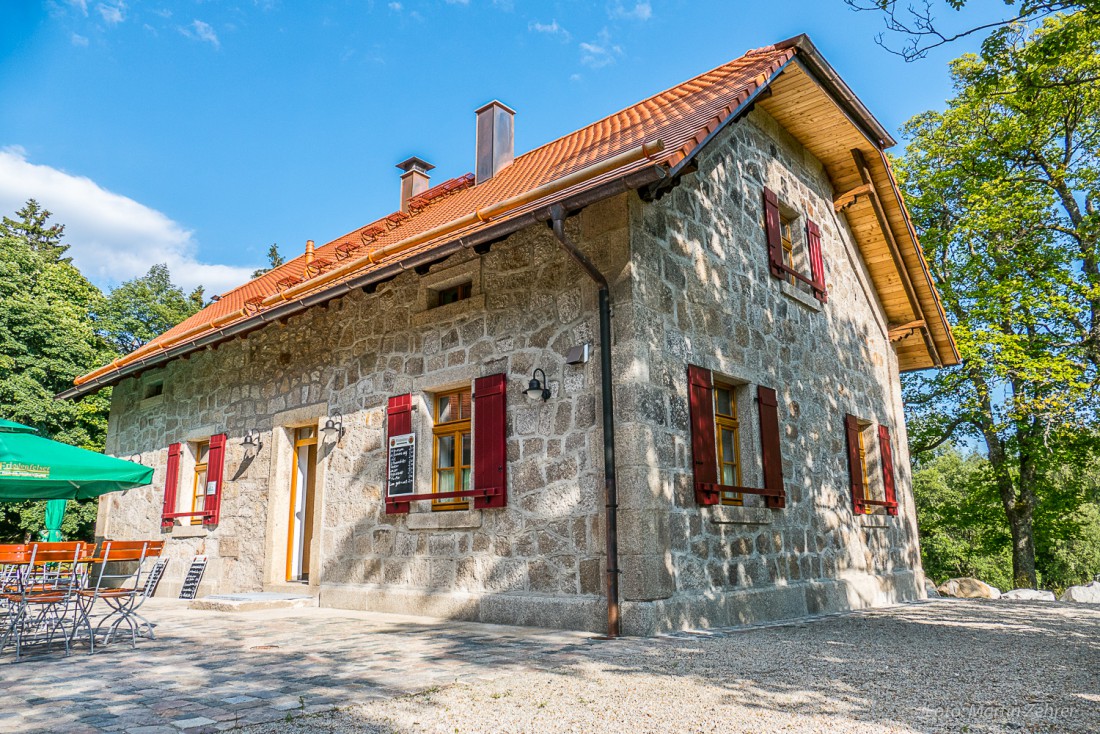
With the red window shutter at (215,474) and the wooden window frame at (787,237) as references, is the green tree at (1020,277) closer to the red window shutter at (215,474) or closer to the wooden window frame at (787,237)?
the wooden window frame at (787,237)

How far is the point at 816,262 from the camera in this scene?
374 inches

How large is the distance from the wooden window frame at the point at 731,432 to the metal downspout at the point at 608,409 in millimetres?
1442

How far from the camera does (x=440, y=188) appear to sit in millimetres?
11336

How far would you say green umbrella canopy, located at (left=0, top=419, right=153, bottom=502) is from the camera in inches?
225

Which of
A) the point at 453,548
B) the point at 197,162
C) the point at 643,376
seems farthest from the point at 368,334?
the point at 197,162

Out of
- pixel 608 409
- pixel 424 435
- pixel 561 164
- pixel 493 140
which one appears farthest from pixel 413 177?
pixel 608 409

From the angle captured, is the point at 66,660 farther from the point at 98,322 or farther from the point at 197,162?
the point at 98,322

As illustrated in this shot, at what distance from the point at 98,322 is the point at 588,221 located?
24.0 metres

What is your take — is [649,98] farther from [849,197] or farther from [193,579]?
[193,579]

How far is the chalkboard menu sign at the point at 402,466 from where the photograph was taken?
7566mm

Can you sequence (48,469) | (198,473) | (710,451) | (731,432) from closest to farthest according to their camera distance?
(48,469) → (710,451) → (731,432) → (198,473)

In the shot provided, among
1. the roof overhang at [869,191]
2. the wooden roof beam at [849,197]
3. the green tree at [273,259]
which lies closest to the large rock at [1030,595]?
the roof overhang at [869,191]

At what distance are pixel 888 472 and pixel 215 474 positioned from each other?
29.8ft

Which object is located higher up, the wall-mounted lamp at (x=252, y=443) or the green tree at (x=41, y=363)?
the green tree at (x=41, y=363)
